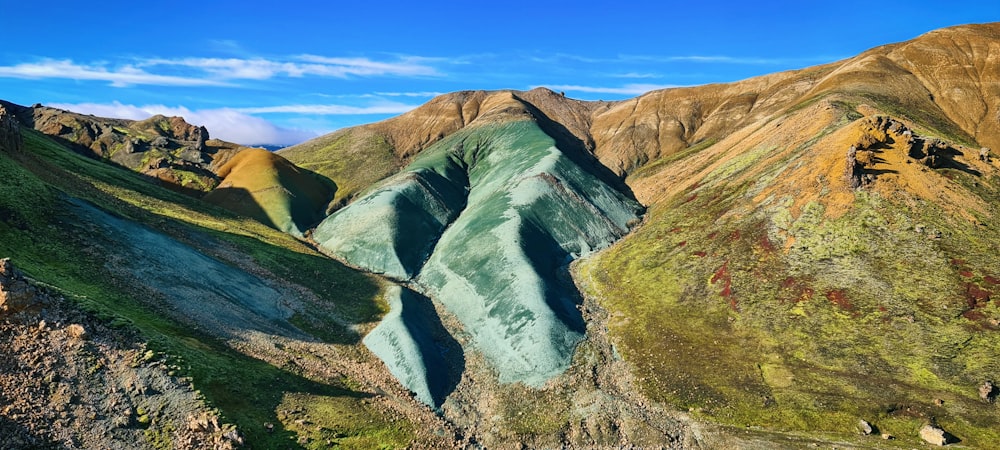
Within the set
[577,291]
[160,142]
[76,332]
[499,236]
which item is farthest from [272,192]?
[76,332]

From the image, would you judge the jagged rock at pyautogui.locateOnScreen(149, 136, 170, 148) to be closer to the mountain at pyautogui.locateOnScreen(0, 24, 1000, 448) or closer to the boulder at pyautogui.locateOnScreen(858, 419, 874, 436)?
the mountain at pyautogui.locateOnScreen(0, 24, 1000, 448)

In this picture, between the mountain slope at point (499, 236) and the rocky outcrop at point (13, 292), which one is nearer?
the rocky outcrop at point (13, 292)

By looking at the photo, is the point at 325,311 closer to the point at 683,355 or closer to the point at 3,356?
the point at 3,356

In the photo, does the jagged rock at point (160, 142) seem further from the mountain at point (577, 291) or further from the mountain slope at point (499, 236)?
the mountain slope at point (499, 236)

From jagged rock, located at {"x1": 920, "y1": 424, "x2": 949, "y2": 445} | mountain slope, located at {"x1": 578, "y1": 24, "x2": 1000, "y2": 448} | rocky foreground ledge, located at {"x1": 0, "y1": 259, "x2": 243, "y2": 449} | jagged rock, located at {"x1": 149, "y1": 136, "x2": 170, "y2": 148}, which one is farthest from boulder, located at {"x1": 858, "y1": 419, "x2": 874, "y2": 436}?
jagged rock, located at {"x1": 149, "y1": 136, "x2": 170, "y2": 148}

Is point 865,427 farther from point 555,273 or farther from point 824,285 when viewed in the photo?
point 555,273

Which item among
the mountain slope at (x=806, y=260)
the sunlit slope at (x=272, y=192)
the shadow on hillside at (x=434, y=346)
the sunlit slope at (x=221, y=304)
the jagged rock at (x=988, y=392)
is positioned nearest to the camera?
the sunlit slope at (x=221, y=304)

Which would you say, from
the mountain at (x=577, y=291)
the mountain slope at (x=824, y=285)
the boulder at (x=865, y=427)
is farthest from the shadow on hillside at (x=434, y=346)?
the boulder at (x=865, y=427)
